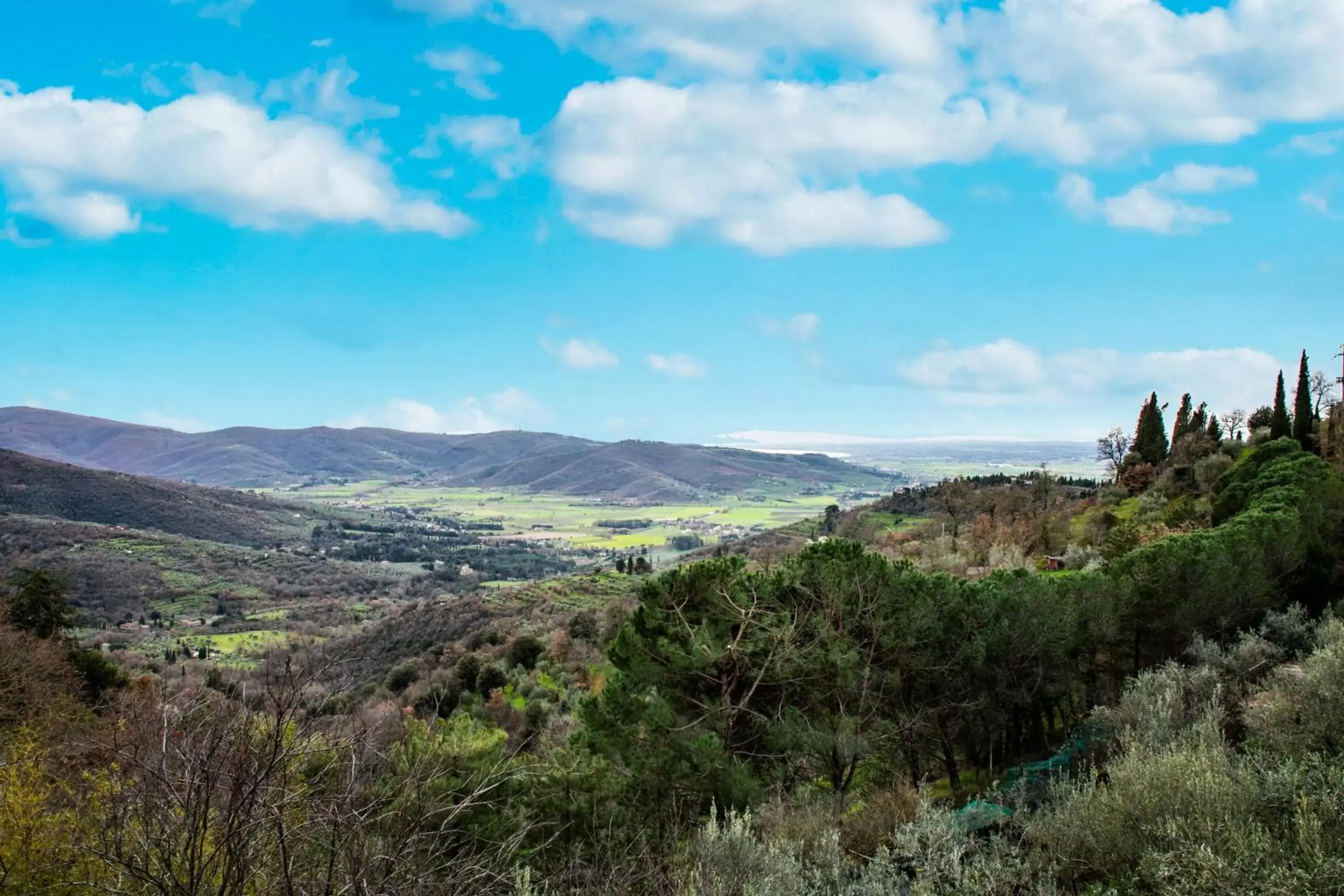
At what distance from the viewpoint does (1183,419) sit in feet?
186

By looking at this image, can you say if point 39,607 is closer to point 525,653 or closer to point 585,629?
point 525,653

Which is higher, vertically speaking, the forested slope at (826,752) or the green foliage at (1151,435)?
the green foliage at (1151,435)

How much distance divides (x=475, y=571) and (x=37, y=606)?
86692 mm

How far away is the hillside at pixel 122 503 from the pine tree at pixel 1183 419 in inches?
4771

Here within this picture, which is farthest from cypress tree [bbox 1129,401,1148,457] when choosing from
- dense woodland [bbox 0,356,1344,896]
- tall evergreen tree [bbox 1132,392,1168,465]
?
dense woodland [bbox 0,356,1344,896]

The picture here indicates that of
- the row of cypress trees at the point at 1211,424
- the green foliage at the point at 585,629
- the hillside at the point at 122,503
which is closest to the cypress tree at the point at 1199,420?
the row of cypress trees at the point at 1211,424

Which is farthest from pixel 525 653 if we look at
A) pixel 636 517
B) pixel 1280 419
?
pixel 636 517

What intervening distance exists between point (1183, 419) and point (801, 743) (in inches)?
2155

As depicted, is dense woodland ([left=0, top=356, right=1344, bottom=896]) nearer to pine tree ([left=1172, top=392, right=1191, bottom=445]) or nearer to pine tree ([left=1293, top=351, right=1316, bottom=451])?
pine tree ([left=1293, top=351, right=1316, bottom=451])

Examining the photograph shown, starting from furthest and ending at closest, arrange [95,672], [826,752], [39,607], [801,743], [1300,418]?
[1300,418], [39,607], [95,672], [826,752], [801,743]

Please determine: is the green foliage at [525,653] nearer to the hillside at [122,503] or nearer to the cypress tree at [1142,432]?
the cypress tree at [1142,432]

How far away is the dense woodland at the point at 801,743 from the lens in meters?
5.38

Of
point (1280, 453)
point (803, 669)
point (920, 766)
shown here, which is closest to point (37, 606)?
point (803, 669)

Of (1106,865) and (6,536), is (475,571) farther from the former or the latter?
(1106,865)
